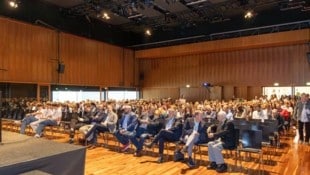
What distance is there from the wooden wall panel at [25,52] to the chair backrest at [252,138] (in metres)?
12.5

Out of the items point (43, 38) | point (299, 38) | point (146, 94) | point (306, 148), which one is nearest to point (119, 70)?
point (146, 94)

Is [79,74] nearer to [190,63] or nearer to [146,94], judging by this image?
[146,94]

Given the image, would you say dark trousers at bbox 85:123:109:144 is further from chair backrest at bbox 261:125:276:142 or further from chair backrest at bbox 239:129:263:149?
chair backrest at bbox 261:125:276:142

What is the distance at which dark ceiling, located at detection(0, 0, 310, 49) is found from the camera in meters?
14.7

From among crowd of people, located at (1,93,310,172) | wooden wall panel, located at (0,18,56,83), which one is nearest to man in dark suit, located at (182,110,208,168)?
crowd of people, located at (1,93,310,172)

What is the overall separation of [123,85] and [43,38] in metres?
7.11

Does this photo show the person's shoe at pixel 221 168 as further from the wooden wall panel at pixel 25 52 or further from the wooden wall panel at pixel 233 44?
the wooden wall panel at pixel 25 52

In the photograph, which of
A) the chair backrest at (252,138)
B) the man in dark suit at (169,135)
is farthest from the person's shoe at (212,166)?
the man in dark suit at (169,135)

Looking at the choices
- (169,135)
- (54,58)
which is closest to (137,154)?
(169,135)

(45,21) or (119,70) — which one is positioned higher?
(45,21)

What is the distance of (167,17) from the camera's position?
17406 millimetres

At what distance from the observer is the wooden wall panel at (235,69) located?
52.6 ft

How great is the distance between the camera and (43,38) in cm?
1545

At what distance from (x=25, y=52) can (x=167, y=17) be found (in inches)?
350
